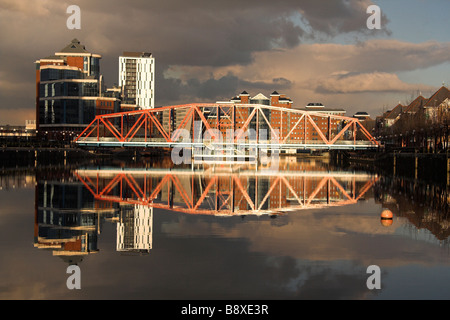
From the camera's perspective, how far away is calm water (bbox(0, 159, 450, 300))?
1294cm

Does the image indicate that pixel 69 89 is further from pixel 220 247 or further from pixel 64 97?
pixel 220 247

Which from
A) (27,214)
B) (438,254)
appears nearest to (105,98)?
(27,214)

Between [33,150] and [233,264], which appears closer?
[233,264]

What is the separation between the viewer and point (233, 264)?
1541cm

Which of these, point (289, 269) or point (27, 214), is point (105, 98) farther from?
point (289, 269)

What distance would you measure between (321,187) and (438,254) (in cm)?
2758

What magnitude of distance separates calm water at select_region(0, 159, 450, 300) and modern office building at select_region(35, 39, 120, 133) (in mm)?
123997

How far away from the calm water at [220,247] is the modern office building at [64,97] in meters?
124

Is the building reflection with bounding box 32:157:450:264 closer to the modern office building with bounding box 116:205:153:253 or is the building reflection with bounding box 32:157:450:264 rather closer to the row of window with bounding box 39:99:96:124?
the modern office building with bounding box 116:205:153:253

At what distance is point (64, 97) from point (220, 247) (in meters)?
143

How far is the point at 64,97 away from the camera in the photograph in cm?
15188

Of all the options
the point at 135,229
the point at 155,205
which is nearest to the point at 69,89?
the point at 155,205
